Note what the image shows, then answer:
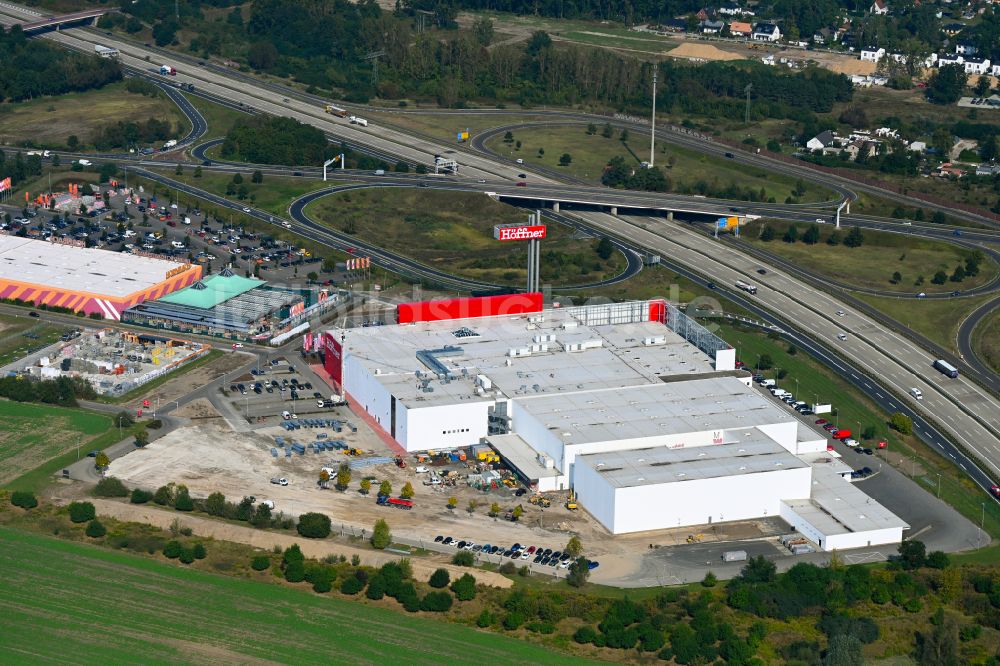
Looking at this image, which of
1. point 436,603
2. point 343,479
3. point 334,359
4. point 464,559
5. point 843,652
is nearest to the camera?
Result: point 843,652

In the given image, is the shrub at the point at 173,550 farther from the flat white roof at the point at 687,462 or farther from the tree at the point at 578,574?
the flat white roof at the point at 687,462

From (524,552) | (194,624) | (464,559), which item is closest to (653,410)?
(524,552)

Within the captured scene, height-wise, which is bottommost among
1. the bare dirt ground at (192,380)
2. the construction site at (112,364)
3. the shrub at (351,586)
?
the shrub at (351,586)

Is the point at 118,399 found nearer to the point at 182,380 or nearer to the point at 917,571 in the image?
the point at 182,380

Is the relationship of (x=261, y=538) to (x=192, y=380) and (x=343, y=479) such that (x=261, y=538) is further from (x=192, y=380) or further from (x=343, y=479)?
(x=192, y=380)

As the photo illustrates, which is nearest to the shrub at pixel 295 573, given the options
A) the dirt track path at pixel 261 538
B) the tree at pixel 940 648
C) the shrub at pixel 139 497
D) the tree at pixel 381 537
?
the dirt track path at pixel 261 538

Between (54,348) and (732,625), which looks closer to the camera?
(732,625)

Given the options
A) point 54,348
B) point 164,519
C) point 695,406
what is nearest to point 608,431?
point 695,406
